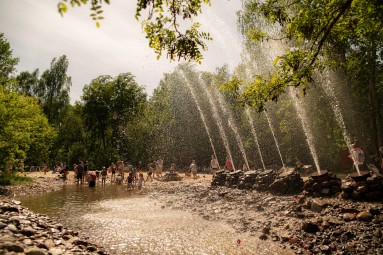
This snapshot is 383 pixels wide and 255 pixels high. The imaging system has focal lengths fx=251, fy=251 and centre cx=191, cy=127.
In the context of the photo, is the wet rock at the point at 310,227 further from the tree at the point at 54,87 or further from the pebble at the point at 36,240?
the tree at the point at 54,87

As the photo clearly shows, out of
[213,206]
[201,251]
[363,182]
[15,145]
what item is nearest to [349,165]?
[363,182]

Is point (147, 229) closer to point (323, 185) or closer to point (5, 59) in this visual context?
point (323, 185)

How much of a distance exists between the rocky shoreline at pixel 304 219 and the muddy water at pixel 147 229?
0.77 meters

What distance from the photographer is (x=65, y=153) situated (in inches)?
2195

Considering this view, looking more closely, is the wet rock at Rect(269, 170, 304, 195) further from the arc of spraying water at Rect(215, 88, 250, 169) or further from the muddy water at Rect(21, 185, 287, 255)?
the arc of spraying water at Rect(215, 88, 250, 169)

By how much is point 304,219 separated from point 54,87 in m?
60.7

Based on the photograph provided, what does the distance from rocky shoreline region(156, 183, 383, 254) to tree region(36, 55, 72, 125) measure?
5231cm

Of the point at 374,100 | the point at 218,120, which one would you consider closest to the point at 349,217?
the point at 374,100

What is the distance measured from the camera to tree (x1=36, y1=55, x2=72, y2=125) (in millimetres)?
55969

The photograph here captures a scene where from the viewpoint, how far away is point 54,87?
57469 millimetres

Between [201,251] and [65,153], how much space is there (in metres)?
55.4

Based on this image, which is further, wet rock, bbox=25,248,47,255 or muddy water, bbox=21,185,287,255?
muddy water, bbox=21,185,287,255

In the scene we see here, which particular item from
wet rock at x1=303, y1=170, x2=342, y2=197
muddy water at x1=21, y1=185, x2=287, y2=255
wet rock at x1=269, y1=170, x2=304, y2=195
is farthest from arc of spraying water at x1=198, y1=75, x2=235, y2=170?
muddy water at x1=21, y1=185, x2=287, y2=255

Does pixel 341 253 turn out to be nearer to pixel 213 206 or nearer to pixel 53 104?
pixel 213 206
